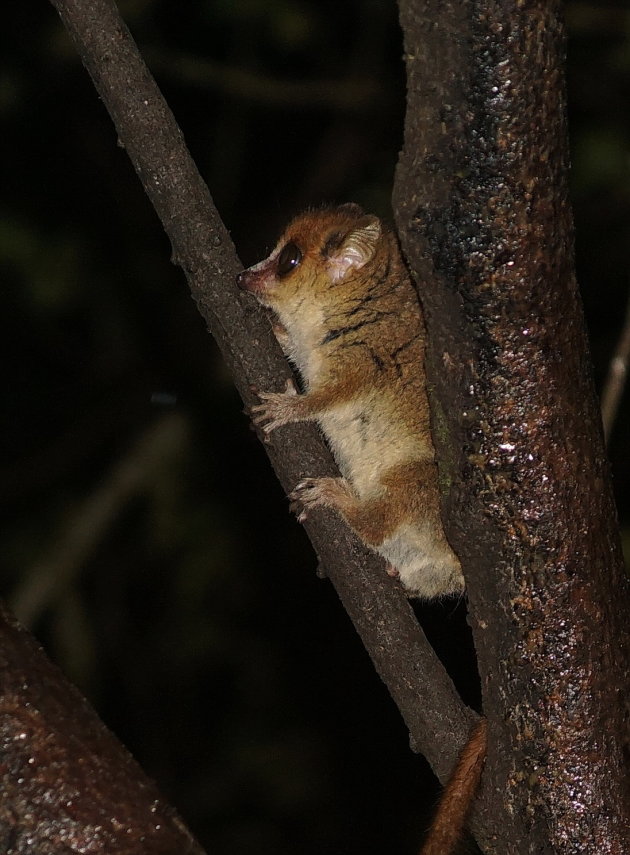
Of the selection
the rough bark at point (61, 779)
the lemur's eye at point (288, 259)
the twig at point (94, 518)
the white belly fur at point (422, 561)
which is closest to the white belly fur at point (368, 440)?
the white belly fur at point (422, 561)

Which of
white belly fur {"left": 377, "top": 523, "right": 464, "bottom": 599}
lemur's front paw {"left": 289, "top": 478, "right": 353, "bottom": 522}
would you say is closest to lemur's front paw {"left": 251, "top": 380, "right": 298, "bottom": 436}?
lemur's front paw {"left": 289, "top": 478, "right": 353, "bottom": 522}

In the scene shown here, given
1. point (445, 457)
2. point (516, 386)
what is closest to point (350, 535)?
point (445, 457)

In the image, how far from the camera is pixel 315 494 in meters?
2.59

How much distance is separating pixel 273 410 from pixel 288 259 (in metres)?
0.90

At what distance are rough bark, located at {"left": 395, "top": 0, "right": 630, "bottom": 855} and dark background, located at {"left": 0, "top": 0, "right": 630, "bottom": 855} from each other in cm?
319

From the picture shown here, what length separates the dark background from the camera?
5.41 metres

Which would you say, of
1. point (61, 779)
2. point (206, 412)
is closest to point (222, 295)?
point (61, 779)

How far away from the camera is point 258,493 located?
662 cm

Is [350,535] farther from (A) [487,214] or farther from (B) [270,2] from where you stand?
(B) [270,2]

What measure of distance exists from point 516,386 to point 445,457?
0.63ft

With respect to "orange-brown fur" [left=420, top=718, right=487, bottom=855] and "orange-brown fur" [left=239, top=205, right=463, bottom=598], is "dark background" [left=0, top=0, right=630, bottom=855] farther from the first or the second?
"orange-brown fur" [left=420, top=718, right=487, bottom=855]

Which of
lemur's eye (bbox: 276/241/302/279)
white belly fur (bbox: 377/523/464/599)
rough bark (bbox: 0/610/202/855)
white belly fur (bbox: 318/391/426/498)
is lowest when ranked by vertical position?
white belly fur (bbox: 377/523/464/599)

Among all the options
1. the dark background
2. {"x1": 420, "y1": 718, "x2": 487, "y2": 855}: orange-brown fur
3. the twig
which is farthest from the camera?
the dark background

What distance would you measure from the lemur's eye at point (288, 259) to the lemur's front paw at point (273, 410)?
0.79 meters
